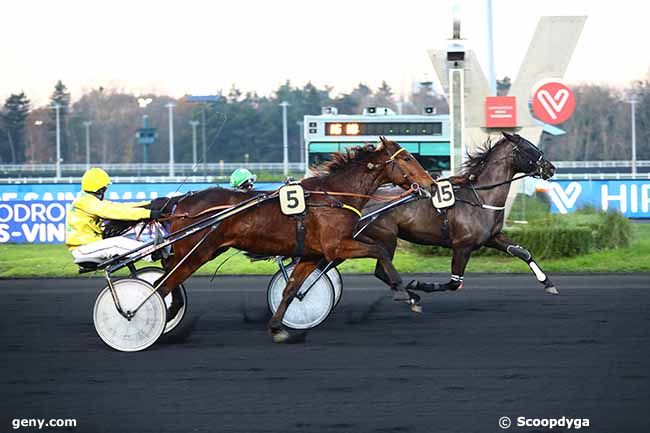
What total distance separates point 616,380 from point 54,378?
158 inches

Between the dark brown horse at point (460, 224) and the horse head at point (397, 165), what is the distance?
4.36 feet

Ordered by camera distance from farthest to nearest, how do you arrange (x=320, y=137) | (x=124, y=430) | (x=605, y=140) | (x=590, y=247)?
1. (x=605, y=140)
2. (x=320, y=137)
3. (x=590, y=247)
4. (x=124, y=430)

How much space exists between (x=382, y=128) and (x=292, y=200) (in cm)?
1460

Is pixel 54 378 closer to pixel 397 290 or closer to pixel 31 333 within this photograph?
pixel 31 333

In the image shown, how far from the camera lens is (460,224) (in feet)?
36.8

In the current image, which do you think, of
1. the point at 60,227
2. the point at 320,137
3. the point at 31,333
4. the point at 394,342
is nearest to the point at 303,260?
the point at 394,342

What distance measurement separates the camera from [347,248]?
927 cm

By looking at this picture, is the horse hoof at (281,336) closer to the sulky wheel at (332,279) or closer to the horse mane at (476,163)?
the sulky wheel at (332,279)

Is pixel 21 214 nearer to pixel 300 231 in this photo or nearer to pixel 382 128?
pixel 382 128

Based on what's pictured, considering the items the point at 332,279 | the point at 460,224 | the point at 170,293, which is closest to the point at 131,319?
the point at 170,293

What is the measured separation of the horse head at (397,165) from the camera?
32.3ft

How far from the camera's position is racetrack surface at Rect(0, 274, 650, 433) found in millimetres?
6309

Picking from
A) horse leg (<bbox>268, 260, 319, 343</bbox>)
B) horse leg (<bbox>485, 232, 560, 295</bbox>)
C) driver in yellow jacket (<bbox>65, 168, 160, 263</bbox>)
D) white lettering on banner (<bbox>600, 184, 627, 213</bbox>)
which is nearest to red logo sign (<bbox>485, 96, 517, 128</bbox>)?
white lettering on banner (<bbox>600, 184, 627, 213</bbox>)

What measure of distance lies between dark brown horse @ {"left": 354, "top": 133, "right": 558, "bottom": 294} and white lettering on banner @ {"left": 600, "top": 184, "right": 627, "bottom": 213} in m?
10.8
